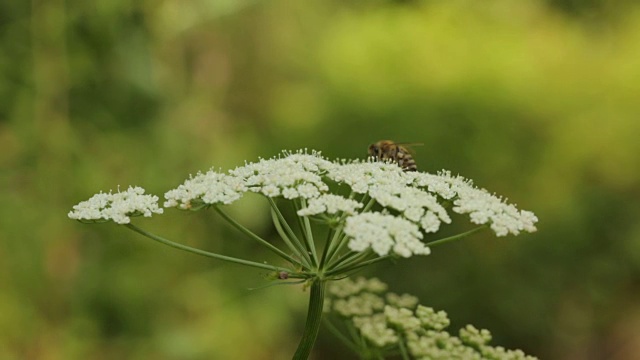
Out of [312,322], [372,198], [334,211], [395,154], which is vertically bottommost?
[312,322]

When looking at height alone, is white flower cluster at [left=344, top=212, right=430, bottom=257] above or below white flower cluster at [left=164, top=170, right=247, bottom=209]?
below

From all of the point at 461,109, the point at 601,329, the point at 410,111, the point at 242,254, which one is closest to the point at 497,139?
the point at 461,109

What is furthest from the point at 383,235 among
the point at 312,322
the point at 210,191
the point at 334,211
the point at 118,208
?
the point at 118,208

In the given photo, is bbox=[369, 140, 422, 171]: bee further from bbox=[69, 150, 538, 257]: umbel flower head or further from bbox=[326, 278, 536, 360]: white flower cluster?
bbox=[326, 278, 536, 360]: white flower cluster

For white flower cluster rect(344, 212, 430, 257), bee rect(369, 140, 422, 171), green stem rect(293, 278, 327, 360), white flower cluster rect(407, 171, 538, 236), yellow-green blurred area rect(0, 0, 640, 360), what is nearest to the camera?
white flower cluster rect(344, 212, 430, 257)

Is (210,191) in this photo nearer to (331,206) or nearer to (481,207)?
(331,206)

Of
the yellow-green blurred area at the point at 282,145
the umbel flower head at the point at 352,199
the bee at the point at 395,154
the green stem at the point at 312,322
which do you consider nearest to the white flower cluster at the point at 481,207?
the umbel flower head at the point at 352,199

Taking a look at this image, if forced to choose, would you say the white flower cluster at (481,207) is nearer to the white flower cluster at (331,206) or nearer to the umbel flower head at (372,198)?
the umbel flower head at (372,198)

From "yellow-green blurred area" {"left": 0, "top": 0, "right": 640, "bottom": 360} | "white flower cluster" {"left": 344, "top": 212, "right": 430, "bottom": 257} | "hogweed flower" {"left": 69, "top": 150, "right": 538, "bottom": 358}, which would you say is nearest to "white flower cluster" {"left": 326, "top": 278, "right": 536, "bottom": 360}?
"hogweed flower" {"left": 69, "top": 150, "right": 538, "bottom": 358}
